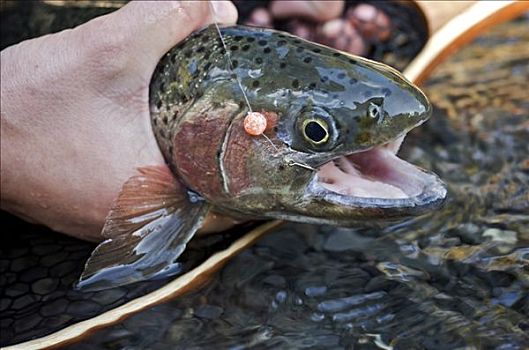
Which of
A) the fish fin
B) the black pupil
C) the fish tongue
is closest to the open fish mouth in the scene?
the fish tongue

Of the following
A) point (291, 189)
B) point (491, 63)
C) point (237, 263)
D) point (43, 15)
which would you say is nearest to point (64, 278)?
point (237, 263)

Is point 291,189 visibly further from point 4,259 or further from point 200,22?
point 4,259

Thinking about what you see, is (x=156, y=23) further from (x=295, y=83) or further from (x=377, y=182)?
(x=377, y=182)

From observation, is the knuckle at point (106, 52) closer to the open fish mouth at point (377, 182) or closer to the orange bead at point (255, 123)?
the orange bead at point (255, 123)

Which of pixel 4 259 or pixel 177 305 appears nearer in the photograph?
pixel 177 305

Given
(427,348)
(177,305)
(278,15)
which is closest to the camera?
(427,348)

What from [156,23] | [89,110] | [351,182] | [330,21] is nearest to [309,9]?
[330,21]

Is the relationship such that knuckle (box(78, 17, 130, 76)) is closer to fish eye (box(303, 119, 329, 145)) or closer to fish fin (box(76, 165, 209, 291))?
fish fin (box(76, 165, 209, 291))

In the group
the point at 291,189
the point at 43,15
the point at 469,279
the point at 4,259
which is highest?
the point at 43,15
